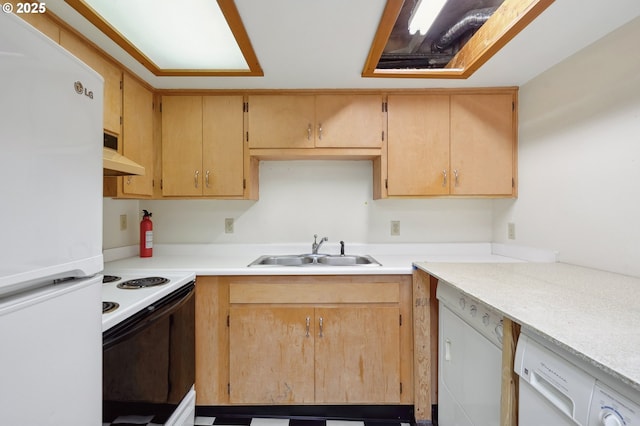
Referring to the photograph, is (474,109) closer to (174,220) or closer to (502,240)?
(502,240)

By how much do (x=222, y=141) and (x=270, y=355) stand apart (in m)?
1.42

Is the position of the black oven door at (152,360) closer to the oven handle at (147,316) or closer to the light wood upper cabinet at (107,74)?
the oven handle at (147,316)

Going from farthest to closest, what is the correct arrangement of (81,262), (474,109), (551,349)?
(474,109), (551,349), (81,262)

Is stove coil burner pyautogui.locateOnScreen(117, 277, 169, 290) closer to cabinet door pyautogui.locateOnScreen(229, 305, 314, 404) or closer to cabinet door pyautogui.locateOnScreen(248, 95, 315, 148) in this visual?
cabinet door pyautogui.locateOnScreen(229, 305, 314, 404)

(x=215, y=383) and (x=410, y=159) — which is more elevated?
(x=410, y=159)

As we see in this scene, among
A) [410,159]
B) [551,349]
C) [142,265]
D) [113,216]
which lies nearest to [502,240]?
[410,159]

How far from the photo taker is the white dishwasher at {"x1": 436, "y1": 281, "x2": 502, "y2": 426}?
1.03m

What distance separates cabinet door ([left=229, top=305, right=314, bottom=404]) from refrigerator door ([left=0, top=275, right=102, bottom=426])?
3.08ft

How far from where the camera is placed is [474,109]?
189cm

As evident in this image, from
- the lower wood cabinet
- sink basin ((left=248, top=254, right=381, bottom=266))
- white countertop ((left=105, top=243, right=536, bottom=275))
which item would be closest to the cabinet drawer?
the lower wood cabinet

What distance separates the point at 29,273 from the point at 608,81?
2.25 metres

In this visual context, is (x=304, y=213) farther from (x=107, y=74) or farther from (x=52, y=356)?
(x=52, y=356)

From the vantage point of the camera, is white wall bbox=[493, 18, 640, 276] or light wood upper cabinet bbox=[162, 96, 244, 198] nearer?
white wall bbox=[493, 18, 640, 276]

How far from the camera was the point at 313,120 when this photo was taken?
1.88 meters
